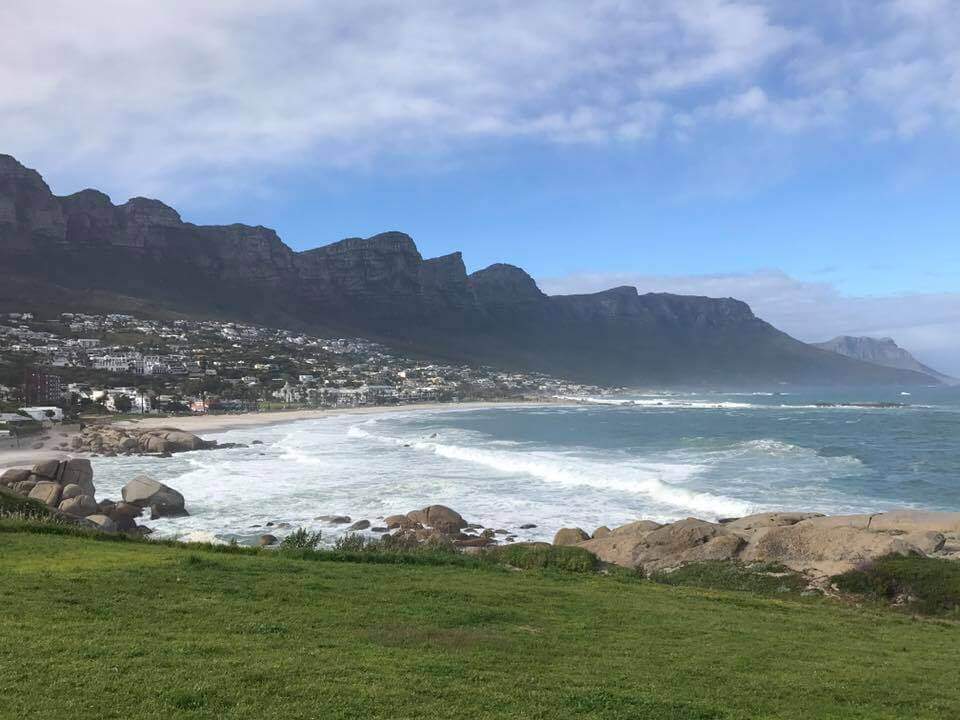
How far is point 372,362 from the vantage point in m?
169

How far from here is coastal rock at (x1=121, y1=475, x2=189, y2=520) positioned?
2914 cm

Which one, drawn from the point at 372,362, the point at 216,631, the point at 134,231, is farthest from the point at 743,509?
the point at 134,231

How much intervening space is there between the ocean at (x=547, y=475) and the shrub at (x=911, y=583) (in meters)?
11.6

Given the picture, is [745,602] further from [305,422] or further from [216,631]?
[305,422]

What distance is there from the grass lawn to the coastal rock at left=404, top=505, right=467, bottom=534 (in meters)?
12.8

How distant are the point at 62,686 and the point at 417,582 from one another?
7.26 metres

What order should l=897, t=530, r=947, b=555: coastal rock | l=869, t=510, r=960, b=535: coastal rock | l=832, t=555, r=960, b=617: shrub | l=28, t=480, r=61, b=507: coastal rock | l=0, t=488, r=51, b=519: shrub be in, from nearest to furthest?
l=832, t=555, r=960, b=617: shrub, l=0, t=488, r=51, b=519: shrub, l=897, t=530, r=947, b=555: coastal rock, l=869, t=510, r=960, b=535: coastal rock, l=28, t=480, r=61, b=507: coastal rock

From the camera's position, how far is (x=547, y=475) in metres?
40.9

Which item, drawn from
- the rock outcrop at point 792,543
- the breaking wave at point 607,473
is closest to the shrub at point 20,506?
the rock outcrop at point 792,543

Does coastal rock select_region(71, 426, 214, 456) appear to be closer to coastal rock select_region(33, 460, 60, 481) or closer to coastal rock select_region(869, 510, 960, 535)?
coastal rock select_region(33, 460, 60, 481)

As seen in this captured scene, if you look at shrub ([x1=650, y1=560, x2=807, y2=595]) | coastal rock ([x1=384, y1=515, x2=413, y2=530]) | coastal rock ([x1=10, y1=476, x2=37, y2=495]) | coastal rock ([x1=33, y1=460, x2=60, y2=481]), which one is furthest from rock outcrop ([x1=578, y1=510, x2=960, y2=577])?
coastal rock ([x1=33, y1=460, x2=60, y2=481])

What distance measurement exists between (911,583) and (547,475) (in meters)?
25.4

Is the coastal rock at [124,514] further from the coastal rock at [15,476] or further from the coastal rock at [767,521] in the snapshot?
the coastal rock at [767,521]

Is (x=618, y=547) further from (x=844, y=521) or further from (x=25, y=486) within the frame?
(x=25, y=486)
